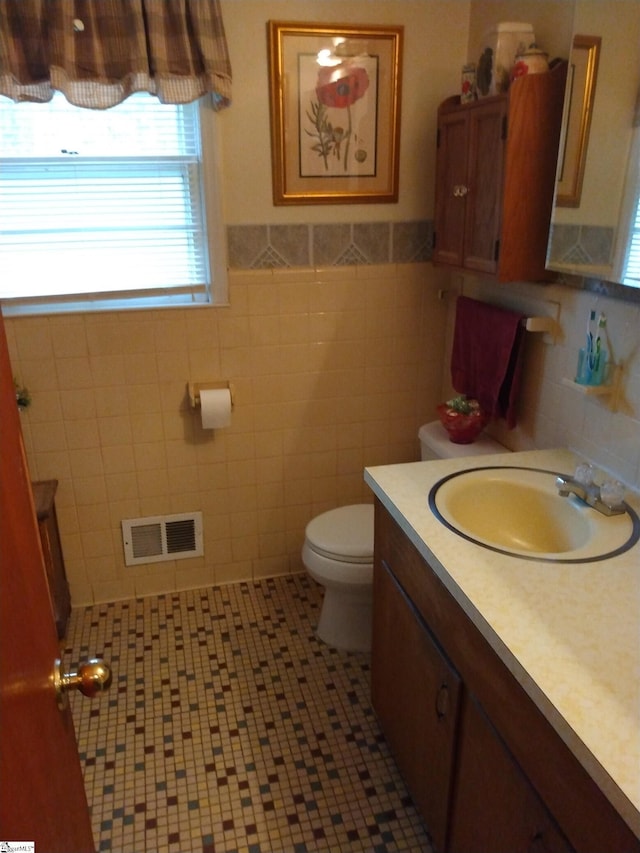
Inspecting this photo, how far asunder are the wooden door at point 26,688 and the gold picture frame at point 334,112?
1.70m

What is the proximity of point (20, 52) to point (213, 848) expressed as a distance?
7.60 ft

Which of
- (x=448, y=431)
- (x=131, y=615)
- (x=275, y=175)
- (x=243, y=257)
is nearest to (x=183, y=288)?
(x=243, y=257)

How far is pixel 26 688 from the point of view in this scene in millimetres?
764

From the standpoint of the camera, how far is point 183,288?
2.39 meters

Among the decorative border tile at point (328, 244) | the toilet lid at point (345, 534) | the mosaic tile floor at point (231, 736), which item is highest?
the decorative border tile at point (328, 244)

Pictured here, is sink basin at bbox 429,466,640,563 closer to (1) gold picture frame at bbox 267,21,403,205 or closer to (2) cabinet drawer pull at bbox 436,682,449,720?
(2) cabinet drawer pull at bbox 436,682,449,720

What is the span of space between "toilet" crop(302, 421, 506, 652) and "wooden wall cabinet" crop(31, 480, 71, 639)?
0.91 metres

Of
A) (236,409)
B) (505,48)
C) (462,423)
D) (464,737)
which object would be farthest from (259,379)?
(464,737)

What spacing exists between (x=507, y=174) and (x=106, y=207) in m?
1.36

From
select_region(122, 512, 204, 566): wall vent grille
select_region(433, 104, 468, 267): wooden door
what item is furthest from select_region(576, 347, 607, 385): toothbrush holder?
select_region(122, 512, 204, 566): wall vent grille

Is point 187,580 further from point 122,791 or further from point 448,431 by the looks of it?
point 448,431

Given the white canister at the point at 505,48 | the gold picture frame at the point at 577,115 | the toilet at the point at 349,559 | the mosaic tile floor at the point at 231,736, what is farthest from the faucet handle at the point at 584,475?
the white canister at the point at 505,48

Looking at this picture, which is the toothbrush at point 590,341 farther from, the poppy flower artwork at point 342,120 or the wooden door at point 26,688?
the wooden door at point 26,688

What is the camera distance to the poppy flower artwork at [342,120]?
2.23m
